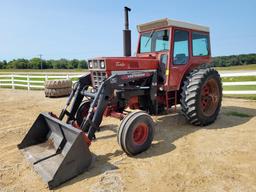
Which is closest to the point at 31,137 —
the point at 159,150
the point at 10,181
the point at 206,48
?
the point at 10,181

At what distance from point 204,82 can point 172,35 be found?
1.26 meters

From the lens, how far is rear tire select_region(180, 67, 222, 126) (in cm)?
521

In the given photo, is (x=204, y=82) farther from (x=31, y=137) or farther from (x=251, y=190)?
(x=31, y=137)

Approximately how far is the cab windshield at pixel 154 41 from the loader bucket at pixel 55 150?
9.55 ft

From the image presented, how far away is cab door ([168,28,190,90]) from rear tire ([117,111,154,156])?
1.56 metres

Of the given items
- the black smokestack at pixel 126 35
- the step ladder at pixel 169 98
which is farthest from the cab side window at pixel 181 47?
the black smokestack at pixel 126 35

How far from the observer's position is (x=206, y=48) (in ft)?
20.8

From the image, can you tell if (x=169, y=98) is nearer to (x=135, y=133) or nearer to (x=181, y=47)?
(x=181, y=47)

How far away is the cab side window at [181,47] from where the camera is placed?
549cm

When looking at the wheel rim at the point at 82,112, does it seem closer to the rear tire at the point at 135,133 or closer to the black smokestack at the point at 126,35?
the rear tire at the point at 135,133

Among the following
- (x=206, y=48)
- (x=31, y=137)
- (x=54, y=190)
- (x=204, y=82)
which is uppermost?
(x=206, y=48)

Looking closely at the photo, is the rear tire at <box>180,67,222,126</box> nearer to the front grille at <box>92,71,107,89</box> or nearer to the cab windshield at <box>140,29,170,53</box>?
the cab windshield at <box>140,29,170,53</box>

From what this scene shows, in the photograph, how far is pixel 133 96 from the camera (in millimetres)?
4992

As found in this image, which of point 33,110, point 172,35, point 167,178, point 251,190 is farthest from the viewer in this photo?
point 33,110
